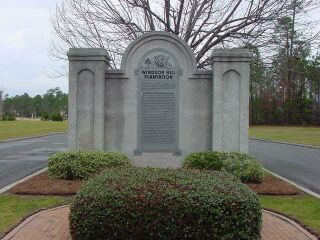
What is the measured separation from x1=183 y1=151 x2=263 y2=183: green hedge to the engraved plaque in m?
1.10

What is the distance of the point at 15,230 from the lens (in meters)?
7.07

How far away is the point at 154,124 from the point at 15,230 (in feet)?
20.0

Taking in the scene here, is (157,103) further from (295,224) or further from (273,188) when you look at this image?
(295,224)

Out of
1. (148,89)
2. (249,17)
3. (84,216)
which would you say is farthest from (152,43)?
(84,216)

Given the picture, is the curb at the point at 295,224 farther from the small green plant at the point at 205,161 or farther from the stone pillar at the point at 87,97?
the stone pillar at the point at 87,97

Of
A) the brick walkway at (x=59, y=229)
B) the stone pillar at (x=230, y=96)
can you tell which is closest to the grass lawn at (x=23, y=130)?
the stone pillar at (x=230, y=96)

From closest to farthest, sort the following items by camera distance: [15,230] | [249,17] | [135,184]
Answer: [135,184] → [15,230] → [249,17]

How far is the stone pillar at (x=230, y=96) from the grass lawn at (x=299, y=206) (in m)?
2.82

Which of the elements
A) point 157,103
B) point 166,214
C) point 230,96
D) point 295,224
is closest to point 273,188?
point 230,96

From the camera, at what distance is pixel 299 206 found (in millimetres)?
9297

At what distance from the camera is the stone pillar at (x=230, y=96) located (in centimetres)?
1269

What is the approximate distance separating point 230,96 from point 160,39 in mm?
2334

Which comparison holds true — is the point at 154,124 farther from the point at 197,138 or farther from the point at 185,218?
the point at 185,218

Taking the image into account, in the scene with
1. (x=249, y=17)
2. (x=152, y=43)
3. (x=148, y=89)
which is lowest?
(x=148, y=89)
